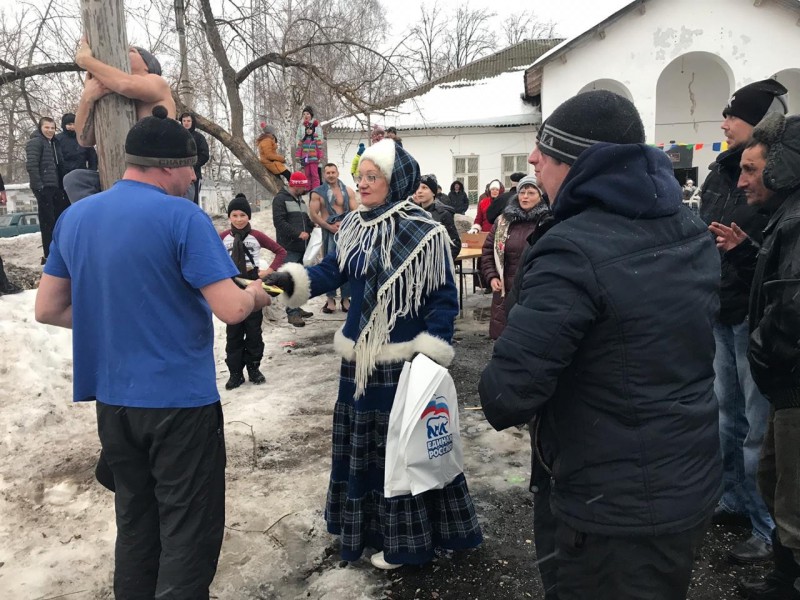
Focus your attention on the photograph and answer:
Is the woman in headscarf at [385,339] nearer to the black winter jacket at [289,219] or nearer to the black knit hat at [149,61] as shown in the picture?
the black knit hat at [149,61]

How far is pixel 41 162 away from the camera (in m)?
7.41

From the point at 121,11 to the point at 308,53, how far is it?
9889mm

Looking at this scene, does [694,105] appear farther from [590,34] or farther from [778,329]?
[778,329]

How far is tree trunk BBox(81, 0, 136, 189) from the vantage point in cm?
288

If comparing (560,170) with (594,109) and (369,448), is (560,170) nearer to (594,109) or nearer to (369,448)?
(594,109)

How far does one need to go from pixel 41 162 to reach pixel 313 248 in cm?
377

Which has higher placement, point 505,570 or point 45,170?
point 45,170

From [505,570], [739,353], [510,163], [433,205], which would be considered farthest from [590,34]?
[505,570]

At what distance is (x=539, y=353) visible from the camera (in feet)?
4.47

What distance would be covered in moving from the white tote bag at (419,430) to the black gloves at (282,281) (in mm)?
731

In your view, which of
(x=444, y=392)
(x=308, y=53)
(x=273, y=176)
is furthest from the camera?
(x=308, y=53)

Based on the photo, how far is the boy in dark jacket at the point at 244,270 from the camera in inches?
211

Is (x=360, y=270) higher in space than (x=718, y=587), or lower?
higher

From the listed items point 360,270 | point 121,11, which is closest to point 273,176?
point 121,11
